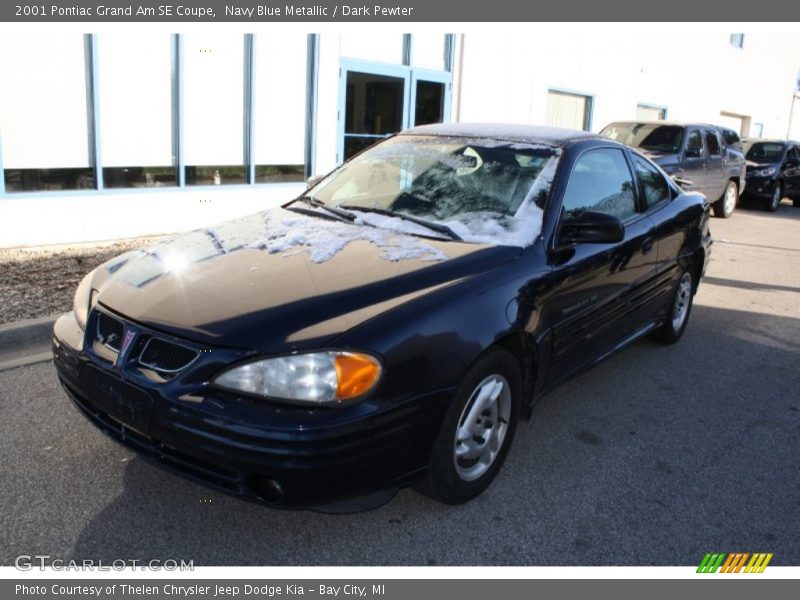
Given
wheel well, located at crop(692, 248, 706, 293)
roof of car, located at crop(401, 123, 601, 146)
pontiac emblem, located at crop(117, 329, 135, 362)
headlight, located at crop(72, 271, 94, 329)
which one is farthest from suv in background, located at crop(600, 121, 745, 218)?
pontiac emblem, located at crop(117, 329, 135, 362)

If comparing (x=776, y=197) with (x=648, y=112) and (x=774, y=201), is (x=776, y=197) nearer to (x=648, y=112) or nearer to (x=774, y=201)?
(x=774, y=201)

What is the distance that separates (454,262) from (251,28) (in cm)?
711

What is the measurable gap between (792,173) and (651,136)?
6682mm

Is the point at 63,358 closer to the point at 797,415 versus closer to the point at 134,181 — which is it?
the point at 797,415

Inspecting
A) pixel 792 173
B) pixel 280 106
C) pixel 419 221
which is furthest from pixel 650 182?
pixel 792 173

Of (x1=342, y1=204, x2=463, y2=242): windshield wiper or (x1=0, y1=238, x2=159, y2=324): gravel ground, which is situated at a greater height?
(x1=342, y1=204, x2=463, y2=242): windshield wiper

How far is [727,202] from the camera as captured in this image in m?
14.9

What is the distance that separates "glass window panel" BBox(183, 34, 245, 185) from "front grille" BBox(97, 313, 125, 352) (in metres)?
6.30

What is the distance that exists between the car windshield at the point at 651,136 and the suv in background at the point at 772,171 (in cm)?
523

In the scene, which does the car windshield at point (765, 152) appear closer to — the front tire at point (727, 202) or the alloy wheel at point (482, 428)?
the front tire at point (727, 202)

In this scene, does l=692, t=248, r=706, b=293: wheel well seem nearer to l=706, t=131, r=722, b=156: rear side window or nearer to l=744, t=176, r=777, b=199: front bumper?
l=706, t=131, r=722, b=156: rear side window

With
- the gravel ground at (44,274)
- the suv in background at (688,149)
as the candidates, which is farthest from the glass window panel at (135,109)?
the suv in background at (688,149)

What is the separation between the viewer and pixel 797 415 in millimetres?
4531

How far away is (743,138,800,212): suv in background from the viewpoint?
16797 millimetres
